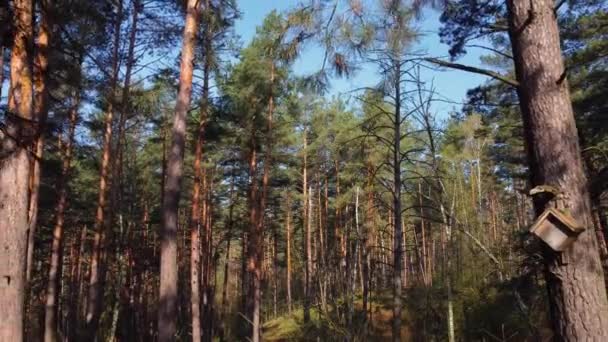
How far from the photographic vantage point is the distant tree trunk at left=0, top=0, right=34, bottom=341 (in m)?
5.19

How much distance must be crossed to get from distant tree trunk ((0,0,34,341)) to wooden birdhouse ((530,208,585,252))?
16.9 ft

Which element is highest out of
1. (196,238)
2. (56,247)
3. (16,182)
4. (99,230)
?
(16,182)

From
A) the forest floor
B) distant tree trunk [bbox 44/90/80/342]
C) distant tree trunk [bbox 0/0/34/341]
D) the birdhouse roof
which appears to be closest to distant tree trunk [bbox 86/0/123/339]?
distant tree trunk [bbox 44/90/80/342]

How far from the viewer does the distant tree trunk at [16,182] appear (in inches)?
204

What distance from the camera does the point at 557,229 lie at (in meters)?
Result: 2.78

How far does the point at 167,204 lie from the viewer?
7.42 metres

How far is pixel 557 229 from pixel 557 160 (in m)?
0.44

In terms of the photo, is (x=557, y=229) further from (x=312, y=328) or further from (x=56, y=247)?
(x=312, y=328)

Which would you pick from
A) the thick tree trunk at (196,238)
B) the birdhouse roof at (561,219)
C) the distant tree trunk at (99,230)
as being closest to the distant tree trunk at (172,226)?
the distant tree trunk at (99,230)

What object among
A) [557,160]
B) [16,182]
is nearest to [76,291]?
[16,182]

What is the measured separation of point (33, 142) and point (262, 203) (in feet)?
38.6

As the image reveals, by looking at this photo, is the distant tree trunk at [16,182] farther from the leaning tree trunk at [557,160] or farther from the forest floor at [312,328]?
the forest floor at [312,328]

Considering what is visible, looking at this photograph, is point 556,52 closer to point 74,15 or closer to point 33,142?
point 33,142

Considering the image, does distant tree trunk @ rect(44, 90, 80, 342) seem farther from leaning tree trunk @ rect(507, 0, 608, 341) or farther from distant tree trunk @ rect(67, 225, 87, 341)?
leaning tree trunk @ rect(507, 0, 608, 341)
